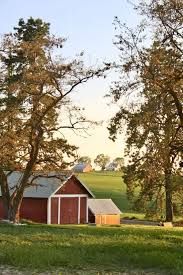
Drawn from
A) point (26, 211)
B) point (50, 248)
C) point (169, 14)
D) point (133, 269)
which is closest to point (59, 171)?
point (26, 211)

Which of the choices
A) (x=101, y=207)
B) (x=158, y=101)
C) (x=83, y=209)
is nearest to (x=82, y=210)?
(x=83, y=209)

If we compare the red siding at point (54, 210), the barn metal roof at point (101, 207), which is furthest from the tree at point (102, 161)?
the red siding at point (54, 210)

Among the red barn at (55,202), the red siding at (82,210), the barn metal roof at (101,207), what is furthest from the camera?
the barn metal roof at (101,207)

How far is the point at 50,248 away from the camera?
1820 cm

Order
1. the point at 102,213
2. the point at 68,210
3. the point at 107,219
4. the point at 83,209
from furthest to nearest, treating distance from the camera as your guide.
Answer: the point at 102,213 < the point at 107,219 < the point at 83,209 < the point at 68,210

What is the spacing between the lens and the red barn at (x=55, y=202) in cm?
5866

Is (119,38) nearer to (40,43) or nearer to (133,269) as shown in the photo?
(133,269)

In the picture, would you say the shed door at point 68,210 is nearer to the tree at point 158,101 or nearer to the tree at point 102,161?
the tree at point 158,101

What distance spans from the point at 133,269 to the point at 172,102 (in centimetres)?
974

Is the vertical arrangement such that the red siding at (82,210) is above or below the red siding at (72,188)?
below

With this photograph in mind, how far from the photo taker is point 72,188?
61.1 m

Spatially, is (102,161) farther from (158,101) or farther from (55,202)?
(158,101)

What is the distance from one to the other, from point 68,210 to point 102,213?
742 cm

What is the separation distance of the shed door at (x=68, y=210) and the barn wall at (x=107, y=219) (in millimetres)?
5376
